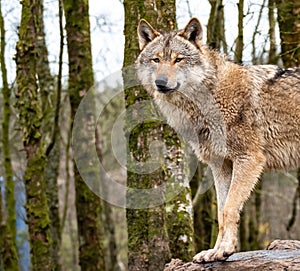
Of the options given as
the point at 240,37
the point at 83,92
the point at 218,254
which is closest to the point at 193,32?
the point at 218,254

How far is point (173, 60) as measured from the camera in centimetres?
673

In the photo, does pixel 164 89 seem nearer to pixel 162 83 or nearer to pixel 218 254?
pixel 162 83

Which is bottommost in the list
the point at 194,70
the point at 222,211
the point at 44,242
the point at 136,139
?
the point at 44,242

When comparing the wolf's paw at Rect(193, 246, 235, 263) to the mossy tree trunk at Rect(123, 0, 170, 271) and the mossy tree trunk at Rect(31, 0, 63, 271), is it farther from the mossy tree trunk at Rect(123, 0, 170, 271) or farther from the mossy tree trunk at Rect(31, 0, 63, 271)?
the mossy tree trunk at Rect(31, 0, 63, 271)

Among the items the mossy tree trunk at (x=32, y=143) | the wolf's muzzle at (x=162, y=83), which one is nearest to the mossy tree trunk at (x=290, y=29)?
the mossy tree trunk at (x=32, y=143)

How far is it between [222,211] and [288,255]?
89 centimetres

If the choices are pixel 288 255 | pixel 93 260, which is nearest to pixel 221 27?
pixel 93 260

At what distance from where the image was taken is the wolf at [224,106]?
21.8ft

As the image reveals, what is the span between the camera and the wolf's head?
6.65m

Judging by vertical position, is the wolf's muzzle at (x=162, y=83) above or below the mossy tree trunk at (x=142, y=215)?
above

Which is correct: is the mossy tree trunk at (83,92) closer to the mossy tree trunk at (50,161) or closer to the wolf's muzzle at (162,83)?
the mossy tree trunk at (50,161)

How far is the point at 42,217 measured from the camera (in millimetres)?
9945

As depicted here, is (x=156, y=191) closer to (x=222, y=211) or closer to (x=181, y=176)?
(x=181, y=176)

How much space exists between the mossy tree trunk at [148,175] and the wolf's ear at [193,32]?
63.3 inches
